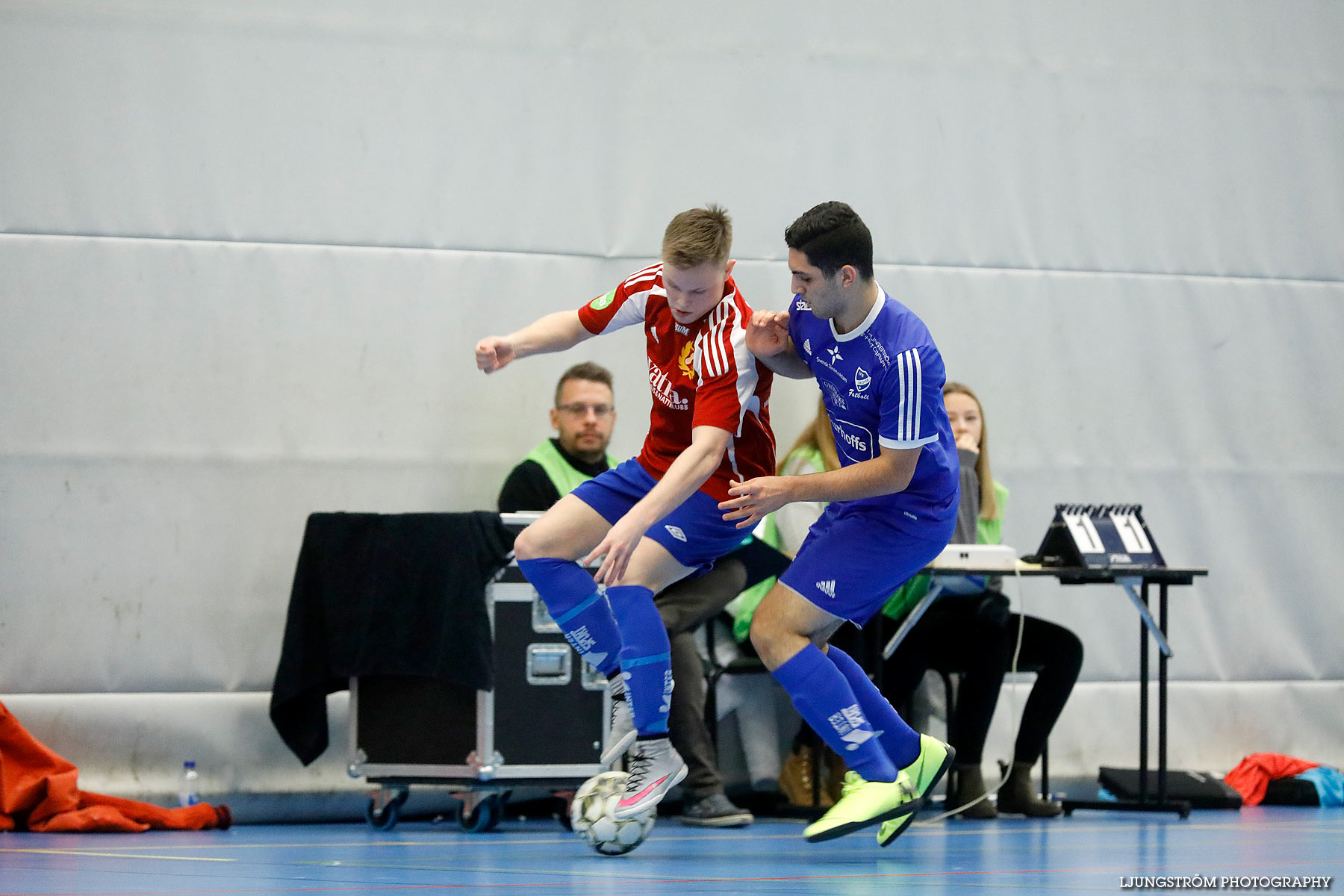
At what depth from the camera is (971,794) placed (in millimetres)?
4863

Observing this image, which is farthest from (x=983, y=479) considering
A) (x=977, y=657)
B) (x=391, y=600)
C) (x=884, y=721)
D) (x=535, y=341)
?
(x=391, y=600)

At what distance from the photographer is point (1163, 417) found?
19.8ft

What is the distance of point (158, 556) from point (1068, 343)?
398cm

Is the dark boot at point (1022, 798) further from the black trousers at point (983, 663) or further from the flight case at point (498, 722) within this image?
the flight case at point (498, 722)

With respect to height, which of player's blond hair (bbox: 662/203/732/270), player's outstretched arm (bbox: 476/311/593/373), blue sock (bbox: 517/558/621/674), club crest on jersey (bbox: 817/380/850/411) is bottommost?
blue sock (bbox: 517/558/621/674)

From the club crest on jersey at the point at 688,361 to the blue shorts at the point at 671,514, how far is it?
330 millimetres

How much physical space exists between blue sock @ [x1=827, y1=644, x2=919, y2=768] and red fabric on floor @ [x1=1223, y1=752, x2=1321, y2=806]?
236 centimetres

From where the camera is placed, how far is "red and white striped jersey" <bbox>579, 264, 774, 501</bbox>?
353 centimetres

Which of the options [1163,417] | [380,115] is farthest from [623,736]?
[1163,417]

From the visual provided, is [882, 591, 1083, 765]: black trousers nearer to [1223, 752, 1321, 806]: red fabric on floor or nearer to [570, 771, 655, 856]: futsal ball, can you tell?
[1223, 752, 1321, 806]: red fabric on floor

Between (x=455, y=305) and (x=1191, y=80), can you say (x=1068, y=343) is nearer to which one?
(x=1191, y=80)

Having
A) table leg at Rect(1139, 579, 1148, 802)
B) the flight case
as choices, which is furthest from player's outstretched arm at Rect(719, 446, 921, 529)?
table leg at Rect(1139, 579, 1148, 802)

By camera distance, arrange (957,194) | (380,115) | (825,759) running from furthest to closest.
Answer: (957,194) < (380,115) < (825,759)

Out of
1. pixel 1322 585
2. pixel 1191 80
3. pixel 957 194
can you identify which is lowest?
pixel 1322 585
